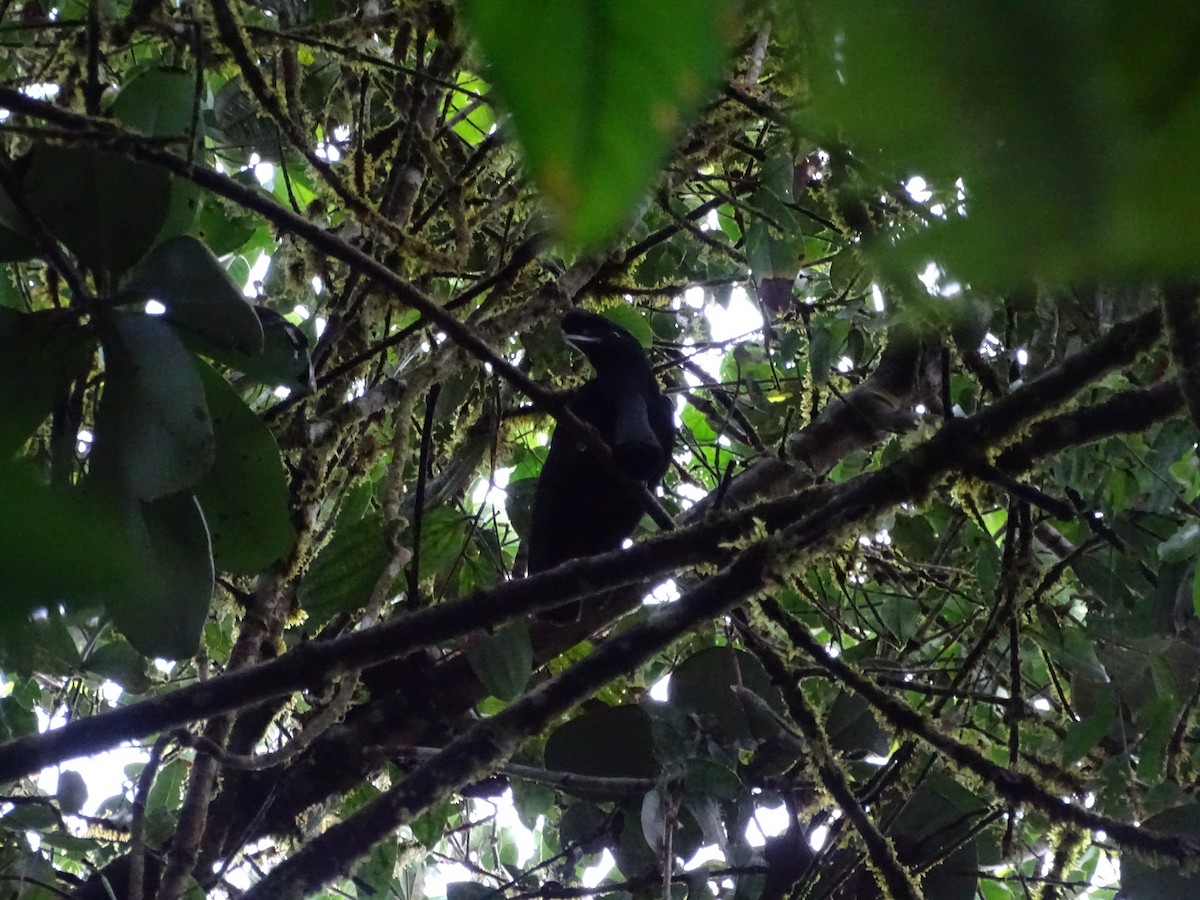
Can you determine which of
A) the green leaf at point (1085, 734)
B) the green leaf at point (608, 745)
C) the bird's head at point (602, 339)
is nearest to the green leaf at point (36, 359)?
the green leaf at point (608, 745)

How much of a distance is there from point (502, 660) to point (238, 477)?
1.61 feet

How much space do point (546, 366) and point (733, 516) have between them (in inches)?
39.2

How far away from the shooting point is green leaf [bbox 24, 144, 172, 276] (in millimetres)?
1060

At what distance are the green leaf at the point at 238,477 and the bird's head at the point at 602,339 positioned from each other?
991 millimetres

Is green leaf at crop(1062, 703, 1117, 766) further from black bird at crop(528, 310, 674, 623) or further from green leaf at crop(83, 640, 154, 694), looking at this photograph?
green leaf at crop(83, 640, 154, 694)

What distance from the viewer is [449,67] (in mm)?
1812

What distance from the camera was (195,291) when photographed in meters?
1.04

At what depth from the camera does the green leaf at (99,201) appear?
1060mm

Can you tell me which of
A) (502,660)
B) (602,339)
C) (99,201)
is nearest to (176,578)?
(99,201)

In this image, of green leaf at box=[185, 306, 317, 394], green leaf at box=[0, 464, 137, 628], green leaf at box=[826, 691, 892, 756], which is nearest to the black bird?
green leaf at box=[826, 691, 892, 756]

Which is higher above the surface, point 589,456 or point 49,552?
point 589,456

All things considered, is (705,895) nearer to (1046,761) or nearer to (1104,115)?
(1046,761)

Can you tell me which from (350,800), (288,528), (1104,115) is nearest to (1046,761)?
(288,528)

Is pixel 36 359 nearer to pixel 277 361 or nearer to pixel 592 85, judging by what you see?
pixel 277 361
